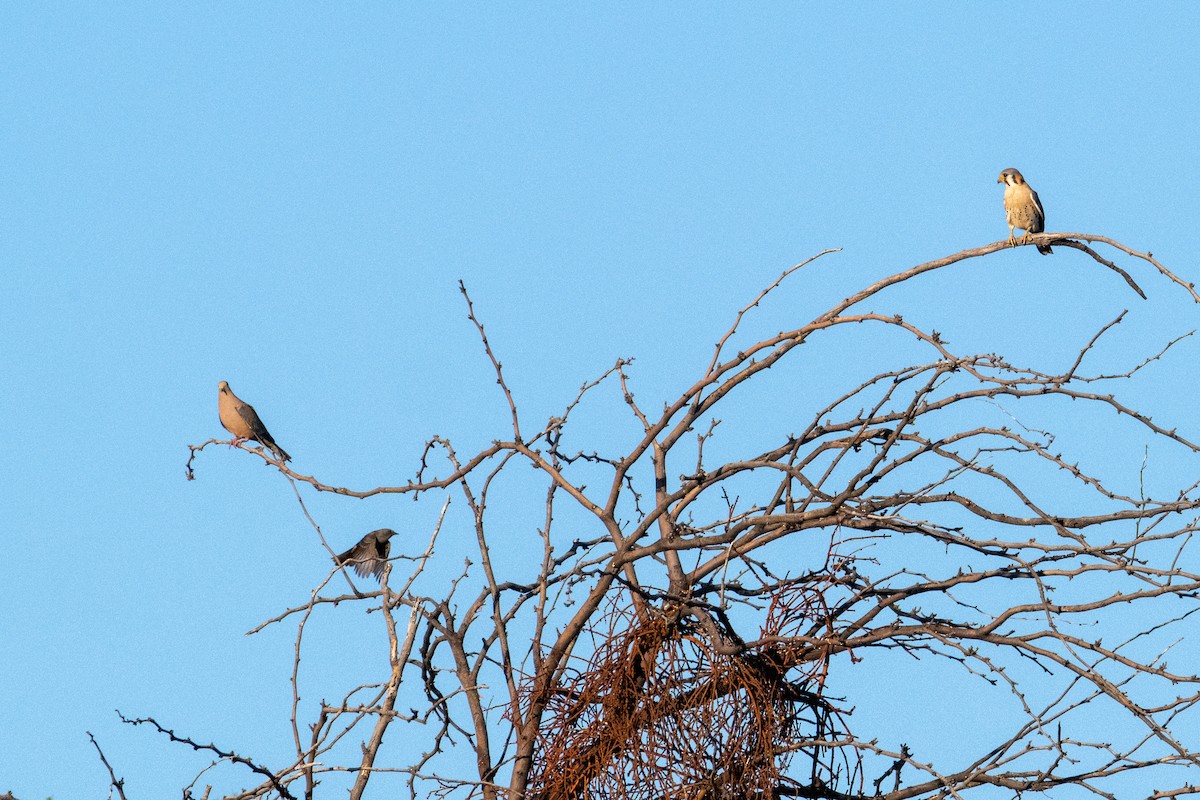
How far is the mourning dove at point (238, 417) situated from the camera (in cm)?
951

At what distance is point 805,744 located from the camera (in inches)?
148

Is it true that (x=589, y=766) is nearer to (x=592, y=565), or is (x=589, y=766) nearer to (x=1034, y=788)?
(x=592, y=565)

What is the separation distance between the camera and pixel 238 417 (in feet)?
31.2

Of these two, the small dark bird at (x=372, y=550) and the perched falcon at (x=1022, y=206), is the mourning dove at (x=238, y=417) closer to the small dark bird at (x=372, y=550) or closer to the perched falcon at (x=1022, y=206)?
the small dark bird at (x=372, y=550)

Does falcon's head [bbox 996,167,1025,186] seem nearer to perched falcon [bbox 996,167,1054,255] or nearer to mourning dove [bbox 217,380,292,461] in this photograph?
perched falcon [bbox 996,167,1054,255]

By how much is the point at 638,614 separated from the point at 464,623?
0.66 meters

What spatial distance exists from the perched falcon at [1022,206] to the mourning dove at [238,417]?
477 centimetres

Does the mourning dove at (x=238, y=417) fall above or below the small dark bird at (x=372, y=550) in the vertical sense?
above

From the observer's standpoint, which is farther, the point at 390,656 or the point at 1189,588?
the point at 390,656

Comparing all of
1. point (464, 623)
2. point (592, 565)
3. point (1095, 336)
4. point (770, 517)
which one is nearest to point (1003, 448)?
point (1095, 336)

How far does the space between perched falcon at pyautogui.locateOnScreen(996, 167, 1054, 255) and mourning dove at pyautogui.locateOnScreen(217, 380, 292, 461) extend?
4.77 meters

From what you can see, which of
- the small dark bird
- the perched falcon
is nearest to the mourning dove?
the small dark bird

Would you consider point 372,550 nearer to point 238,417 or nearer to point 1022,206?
point 238,417

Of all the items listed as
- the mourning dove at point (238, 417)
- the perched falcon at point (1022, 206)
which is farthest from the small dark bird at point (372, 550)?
the perched falcon at point (1022, 206)
